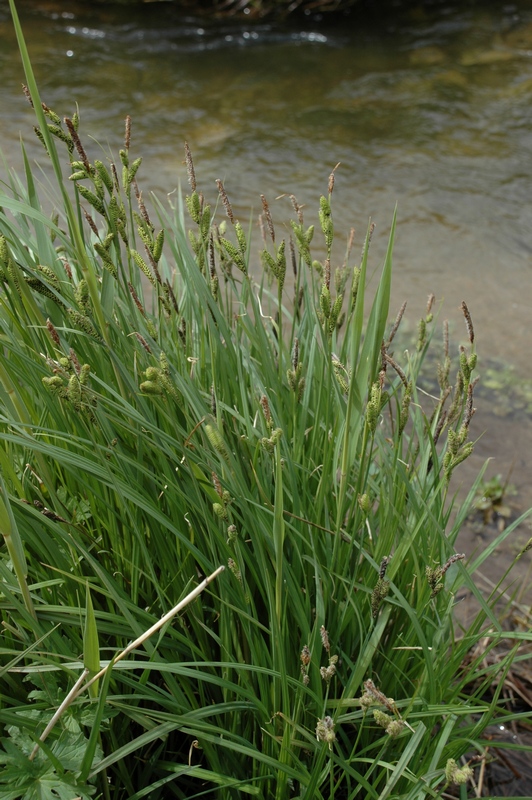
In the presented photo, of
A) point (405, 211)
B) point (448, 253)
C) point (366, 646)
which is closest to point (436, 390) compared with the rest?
point (448, 253)

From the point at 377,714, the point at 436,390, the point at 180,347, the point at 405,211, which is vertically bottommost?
the point at 436,390

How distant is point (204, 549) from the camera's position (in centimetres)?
127

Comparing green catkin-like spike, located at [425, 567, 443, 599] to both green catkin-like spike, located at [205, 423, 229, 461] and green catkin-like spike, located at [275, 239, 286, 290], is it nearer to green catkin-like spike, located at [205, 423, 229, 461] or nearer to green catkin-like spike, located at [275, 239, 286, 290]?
green catkin-like spike, located at [205, 423, 229, 461]

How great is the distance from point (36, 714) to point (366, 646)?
52 cm

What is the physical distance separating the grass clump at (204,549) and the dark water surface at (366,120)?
64.4 inches

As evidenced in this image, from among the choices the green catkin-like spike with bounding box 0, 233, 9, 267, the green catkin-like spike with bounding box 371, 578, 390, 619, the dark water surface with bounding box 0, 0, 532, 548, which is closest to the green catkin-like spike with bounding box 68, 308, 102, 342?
the green catkin-like spike with bounding box 0, 233, 9, 267

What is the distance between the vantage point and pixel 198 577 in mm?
1292

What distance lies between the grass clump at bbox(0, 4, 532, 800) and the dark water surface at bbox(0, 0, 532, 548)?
1.64 m

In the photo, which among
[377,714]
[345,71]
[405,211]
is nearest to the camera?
[377,714]

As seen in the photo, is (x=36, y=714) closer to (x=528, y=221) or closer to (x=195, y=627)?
(x=195, y=627)

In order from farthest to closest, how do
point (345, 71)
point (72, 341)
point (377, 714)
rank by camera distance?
point (345, 71) < point (72, 341) < point (377, 714)

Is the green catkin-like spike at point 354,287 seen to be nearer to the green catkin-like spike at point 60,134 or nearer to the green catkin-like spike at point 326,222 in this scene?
the green catkin-like spike at point 326,222

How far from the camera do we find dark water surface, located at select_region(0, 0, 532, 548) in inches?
154

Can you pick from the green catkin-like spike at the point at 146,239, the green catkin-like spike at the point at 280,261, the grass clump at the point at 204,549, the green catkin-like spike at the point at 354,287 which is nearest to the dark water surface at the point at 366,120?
the grass clump at the point at 204,549
